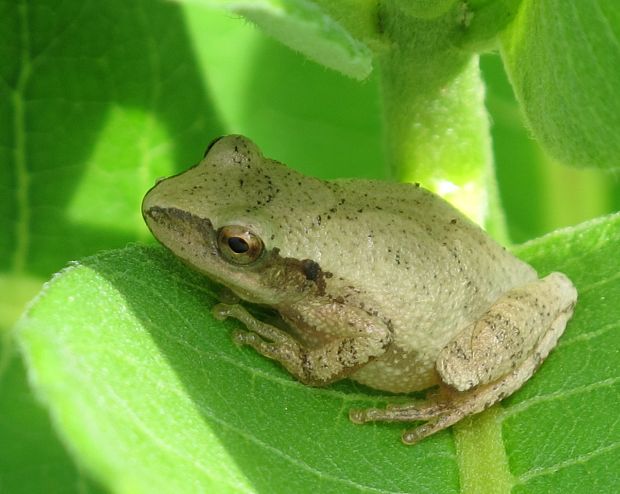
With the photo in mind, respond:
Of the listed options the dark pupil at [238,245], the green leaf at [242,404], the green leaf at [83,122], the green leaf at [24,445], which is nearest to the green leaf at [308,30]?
the green leaf at [242,404]

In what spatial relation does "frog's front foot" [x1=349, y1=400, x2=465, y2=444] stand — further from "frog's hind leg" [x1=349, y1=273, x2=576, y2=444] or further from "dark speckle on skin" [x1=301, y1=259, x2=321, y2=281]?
"dark speckle on skin" [x1=301, y1=259, x2=321, y2=281]

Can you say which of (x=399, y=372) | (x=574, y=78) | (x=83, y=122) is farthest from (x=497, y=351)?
(x=83, y=122)

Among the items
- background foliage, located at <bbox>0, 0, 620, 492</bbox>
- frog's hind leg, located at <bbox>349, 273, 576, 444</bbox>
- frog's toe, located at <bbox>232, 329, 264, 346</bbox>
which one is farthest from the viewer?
frog's hind leg, located at <bbox>349, 273, 576, 444</bbox>

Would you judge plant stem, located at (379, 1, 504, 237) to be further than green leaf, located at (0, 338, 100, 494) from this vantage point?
No

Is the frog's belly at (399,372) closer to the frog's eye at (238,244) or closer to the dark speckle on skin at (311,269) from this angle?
the dark speckle on skin at (311,269)

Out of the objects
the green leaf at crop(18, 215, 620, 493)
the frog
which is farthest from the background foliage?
the frog

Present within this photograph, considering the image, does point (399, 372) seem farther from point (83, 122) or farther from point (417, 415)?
point (83, 122)

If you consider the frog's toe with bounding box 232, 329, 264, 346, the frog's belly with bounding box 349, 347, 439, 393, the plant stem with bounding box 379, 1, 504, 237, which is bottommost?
the frog's toe with bounding box 232, 329, 264, 346
